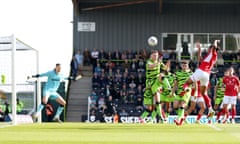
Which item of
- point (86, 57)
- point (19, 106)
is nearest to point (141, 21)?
point (86, 57)

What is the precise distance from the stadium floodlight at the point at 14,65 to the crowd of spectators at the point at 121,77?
4655mm

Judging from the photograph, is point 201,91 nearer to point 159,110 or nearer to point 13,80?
point 159,110

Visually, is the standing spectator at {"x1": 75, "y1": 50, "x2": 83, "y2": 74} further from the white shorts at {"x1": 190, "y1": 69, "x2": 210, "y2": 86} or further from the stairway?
the white shorts at {"x1": 190, "y1": 69, "x2": 210, "y2": 86}

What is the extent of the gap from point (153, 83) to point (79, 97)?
1880 cm

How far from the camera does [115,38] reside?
4150 centimetres

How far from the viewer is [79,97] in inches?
1462

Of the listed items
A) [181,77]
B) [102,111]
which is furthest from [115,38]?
[181,77]

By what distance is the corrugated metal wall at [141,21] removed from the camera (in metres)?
41.6

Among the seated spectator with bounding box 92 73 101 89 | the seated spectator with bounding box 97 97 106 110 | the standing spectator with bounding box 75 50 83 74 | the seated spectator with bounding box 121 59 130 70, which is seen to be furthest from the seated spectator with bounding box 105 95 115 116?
the standing spectator with bounding box 75 50 83 74

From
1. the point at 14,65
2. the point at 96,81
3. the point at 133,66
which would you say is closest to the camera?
the point at 14,65

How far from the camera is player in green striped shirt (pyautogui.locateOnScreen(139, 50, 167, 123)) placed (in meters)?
18.4

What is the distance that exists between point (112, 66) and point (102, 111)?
22.6ft

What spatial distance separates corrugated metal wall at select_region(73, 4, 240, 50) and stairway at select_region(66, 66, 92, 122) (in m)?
3.07

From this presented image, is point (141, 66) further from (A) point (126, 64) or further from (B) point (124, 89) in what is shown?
(B) point (124, 89)
